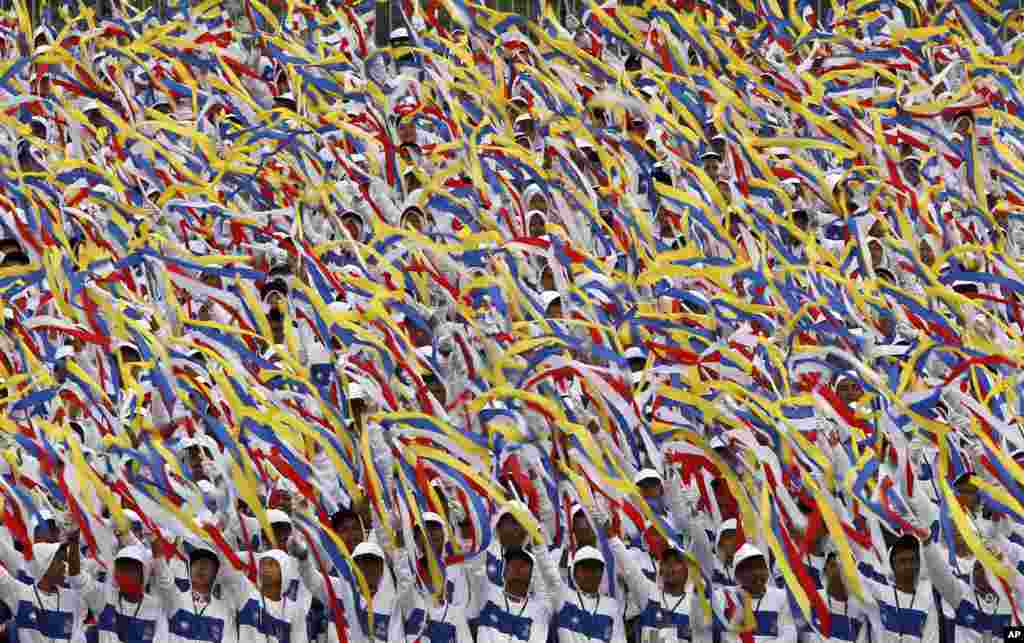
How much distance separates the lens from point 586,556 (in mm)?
14125

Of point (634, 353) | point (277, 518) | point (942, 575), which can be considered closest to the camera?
point (942, 575)

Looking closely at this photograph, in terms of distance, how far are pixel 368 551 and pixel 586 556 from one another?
4.09 feet

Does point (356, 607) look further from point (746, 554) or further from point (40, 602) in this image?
point (746, 554)

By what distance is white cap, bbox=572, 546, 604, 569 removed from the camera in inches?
556

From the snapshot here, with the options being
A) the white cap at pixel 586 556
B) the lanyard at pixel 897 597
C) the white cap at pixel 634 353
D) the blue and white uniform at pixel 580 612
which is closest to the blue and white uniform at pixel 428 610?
the blue and white uniform at pixel 580 612

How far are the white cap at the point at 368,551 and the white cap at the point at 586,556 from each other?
111 cm

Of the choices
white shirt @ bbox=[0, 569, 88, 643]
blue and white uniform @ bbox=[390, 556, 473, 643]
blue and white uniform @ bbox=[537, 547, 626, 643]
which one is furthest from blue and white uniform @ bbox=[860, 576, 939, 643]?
white shirt @ bbox=[0, 569, 88, 643]

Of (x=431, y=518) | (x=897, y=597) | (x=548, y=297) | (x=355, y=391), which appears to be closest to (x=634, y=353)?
(x=548, y=297)

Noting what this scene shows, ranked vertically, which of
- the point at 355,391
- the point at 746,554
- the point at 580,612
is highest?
the point at 355,391

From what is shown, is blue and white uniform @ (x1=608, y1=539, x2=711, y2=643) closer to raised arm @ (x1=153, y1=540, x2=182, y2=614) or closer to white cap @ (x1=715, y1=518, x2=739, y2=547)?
white cap @ (x1=715, y1=518, x2=739, y2=547)

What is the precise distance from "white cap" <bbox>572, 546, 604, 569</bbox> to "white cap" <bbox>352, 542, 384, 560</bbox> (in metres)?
1.11

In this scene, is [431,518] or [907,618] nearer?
[907,618]

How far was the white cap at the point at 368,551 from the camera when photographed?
14.2m

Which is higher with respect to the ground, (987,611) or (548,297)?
(548,297)
